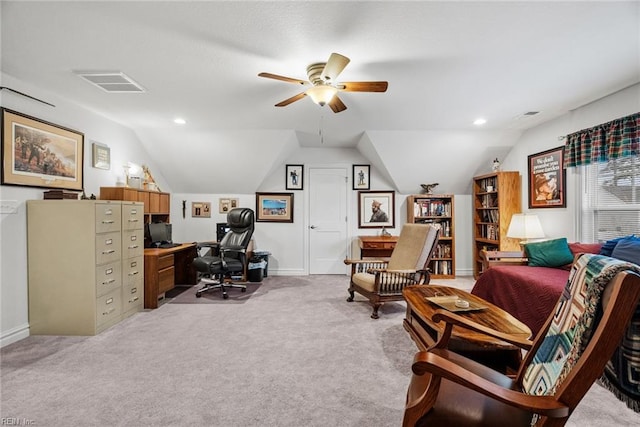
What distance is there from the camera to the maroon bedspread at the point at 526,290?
236 cm

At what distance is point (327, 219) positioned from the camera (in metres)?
5.34

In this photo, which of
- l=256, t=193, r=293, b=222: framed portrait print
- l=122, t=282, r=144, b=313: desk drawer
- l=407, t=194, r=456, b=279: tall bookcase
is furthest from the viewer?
l=256, t=193, r=293, b=222: framed portrait print

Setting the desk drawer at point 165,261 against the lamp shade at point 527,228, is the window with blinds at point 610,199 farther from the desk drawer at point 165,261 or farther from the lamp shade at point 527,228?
the desk drawer at point 165,261

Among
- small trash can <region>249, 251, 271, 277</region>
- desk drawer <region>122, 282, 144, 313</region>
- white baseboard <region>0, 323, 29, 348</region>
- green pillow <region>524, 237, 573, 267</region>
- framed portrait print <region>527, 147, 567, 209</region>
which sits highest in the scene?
framed portrait print <region>527, 147, 567, 209</region>

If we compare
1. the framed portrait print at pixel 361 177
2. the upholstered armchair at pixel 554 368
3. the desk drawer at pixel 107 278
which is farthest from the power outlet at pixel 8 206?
the framed portrait print at pixel 361 177

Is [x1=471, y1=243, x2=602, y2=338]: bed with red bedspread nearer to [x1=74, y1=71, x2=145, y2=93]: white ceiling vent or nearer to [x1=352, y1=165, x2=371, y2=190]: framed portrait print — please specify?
[x1=352, y1=165, x2=371, y2=190]: framed portrait print

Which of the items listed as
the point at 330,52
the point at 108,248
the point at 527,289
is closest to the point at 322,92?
the point at 330,52

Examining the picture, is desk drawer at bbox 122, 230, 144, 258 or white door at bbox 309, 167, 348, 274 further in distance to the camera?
white door at bbox 309, 167, 348, 274

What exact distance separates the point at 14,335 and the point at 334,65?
361 cm

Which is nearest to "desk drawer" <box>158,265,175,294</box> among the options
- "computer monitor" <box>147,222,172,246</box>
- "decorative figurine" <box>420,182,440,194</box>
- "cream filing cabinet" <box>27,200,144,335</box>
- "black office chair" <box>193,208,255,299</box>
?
"black office chair" <box>193,208,255,299</box>

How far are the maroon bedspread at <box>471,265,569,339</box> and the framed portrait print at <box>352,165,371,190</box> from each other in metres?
2.70

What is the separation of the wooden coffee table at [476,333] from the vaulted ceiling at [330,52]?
6.17 ft

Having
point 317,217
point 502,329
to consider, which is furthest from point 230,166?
point 502,329

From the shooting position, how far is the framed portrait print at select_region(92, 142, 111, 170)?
11.5 ft
